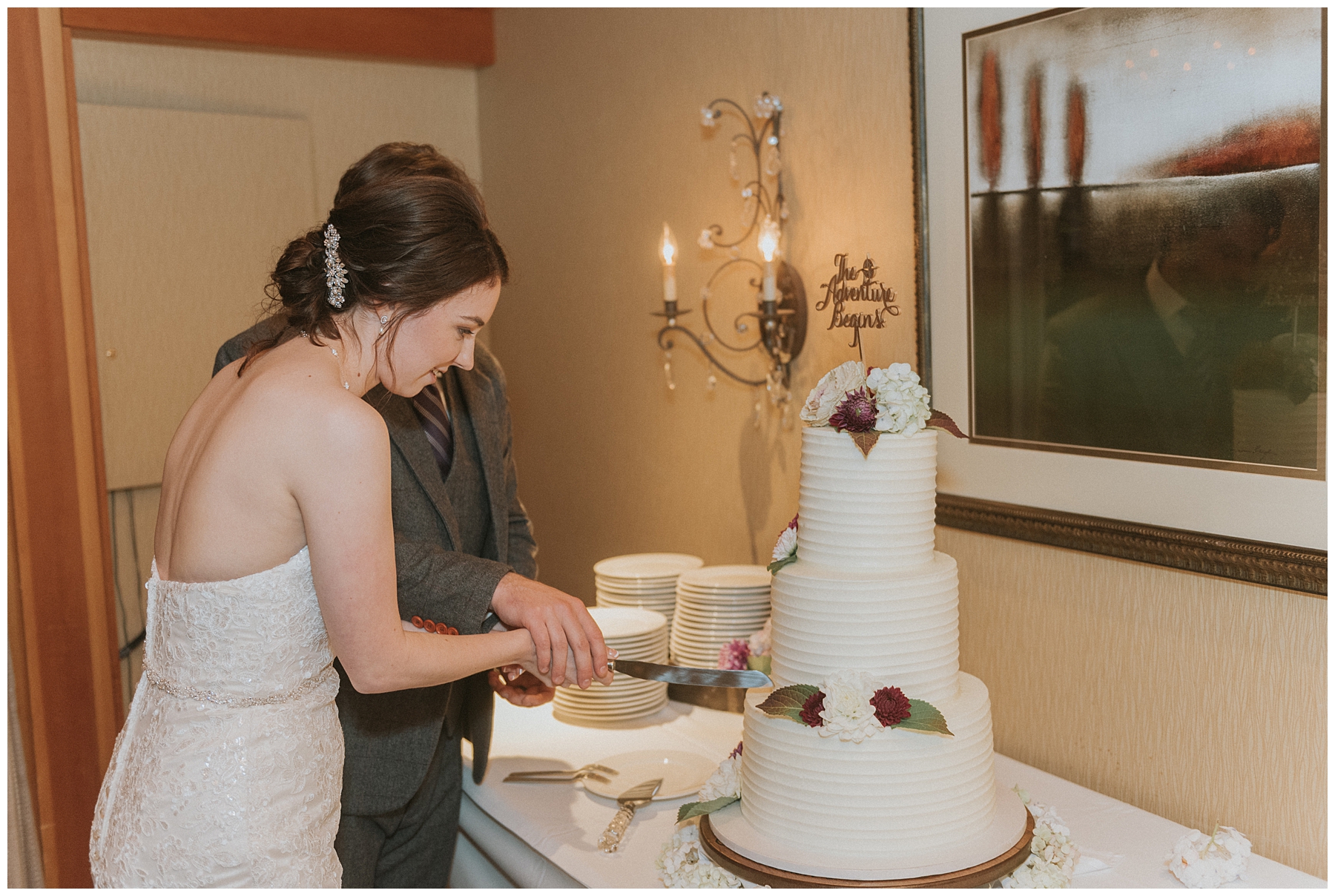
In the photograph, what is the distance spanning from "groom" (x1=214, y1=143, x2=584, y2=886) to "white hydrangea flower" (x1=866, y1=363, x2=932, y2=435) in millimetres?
626

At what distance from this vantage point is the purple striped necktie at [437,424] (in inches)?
87.7

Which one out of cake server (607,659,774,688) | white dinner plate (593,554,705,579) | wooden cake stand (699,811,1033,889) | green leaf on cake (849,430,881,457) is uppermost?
green leaf on cake (849,430,881,457)

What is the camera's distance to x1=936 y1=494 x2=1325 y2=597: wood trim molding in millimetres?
1616

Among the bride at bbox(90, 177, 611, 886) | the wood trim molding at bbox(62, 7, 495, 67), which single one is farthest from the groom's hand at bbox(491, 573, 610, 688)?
the wood trim molding at bbox(62, 7, 495, 67)

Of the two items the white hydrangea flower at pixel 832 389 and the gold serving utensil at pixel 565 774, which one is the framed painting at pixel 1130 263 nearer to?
the white hydrangea flower at pixel 832 389

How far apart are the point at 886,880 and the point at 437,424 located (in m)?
1.29

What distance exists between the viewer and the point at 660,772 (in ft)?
7.02

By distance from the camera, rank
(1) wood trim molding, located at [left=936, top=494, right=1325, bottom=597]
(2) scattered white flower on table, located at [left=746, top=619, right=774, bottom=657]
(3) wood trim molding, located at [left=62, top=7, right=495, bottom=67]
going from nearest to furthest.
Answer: (1) wood trim molding, located at [left=936, top=494, right=1325, bottom=597], (2) scattered white flower on table, located at [left=746, top=619, right=774, bottom=657], (3) wood trim molding, located at [left=62, top=7, right=495, bottom=67]

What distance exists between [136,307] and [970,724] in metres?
3.06

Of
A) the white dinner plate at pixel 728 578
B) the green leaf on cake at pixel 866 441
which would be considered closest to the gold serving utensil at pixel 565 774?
the white dinner plate at pixel 728 578

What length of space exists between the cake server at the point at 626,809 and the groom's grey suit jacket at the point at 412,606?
376mm

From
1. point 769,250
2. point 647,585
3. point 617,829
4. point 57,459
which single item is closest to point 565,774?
point 617,829

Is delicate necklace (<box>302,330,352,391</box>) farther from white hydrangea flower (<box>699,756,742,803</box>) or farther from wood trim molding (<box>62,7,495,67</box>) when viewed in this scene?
wood trim molding (<box>62,7,495,67</box>)

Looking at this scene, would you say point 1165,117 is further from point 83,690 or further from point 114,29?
point 83,690
